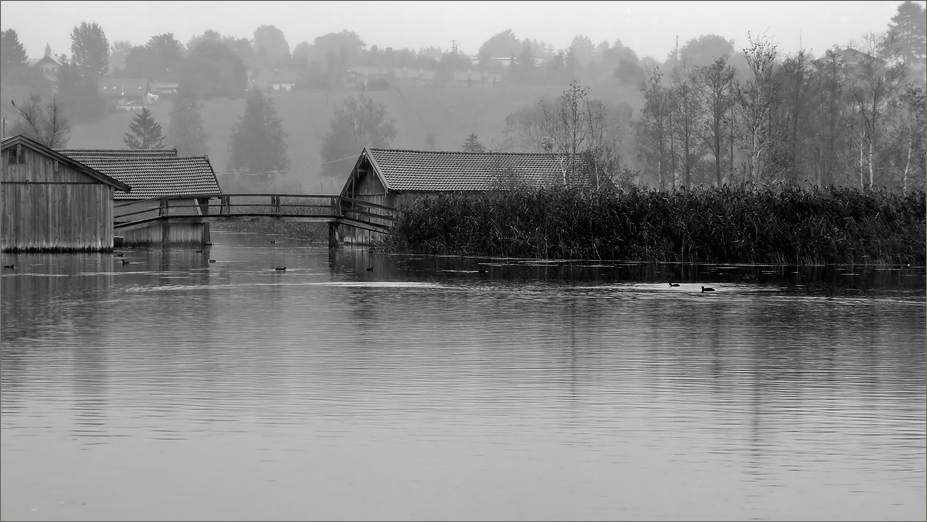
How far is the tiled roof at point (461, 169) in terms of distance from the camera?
6038cm

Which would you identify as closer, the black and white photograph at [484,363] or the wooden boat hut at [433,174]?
the black and white photograph at [484,363]

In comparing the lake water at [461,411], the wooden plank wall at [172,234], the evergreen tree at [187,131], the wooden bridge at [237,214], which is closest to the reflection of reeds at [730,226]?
the wooden bridge at [237,214]

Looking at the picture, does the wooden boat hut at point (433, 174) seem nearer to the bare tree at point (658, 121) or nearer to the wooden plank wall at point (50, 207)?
the wooden plank wall at point (50, 207)

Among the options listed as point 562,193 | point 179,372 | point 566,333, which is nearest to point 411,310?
point 566,333

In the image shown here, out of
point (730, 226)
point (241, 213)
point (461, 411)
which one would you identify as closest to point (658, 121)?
point (241, 213)

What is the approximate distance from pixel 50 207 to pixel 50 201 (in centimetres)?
24

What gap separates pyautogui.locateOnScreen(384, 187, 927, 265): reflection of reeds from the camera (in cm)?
3812

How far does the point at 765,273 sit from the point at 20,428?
26.9 m

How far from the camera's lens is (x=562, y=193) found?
144 feet

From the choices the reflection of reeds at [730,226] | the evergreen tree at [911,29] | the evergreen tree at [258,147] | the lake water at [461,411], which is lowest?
the lake water at [461,411]

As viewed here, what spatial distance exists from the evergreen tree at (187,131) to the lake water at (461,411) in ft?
477

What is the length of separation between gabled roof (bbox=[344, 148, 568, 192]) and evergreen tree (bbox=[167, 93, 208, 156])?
104 metres

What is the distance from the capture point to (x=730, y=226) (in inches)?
1526

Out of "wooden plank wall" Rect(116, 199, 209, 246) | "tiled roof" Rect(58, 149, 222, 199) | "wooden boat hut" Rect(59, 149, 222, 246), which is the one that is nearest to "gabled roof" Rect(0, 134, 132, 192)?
"wooden boat hut" Rect(59, 149, 222, 246)
